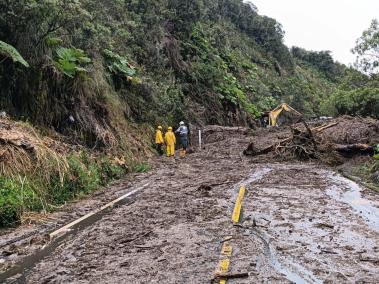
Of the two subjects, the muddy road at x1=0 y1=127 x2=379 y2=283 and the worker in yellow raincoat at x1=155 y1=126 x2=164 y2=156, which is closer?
the muddy road at x1=0 y1=127 x2=379 y2=283

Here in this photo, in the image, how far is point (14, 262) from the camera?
7.29 meters

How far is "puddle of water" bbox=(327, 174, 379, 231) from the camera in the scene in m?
9.70

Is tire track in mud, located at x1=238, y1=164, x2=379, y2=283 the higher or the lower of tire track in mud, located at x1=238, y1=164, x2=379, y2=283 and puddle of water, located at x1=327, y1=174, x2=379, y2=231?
the higher

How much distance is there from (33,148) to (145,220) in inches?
156

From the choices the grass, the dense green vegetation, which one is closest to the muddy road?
the grass

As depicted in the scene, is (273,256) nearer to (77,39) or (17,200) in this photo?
(17,200)

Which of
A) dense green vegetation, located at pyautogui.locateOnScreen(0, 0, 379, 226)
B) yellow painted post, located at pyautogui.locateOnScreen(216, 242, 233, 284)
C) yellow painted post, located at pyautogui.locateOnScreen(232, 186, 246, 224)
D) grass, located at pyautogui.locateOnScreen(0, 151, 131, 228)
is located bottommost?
yellow painted post, located at pyautogui.locateOnScreen(216, 242, 233, 284)

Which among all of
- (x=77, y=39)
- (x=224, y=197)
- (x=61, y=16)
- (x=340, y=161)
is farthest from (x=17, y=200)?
(x=340, y=161)

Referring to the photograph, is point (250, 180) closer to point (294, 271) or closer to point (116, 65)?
point (294, 271)

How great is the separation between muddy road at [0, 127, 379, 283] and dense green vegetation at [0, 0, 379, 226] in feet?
7.56

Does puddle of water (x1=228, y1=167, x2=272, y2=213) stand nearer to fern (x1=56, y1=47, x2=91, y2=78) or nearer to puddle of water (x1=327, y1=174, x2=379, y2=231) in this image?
puddle of water (x1=327, y1=174, x2=379, y2=231)

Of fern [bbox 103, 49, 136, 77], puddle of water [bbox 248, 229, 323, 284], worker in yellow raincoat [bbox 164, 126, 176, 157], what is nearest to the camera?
puddle of water [bbox 248, 229, 323, 284]

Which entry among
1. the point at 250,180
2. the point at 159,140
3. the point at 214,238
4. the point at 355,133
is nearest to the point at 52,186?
the point at 214,238

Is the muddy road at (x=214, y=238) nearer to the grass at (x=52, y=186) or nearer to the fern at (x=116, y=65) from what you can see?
the grass at (x=52, y=186)
